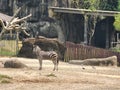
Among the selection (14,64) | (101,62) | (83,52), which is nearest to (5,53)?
(83,52)

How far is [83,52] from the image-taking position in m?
35.3

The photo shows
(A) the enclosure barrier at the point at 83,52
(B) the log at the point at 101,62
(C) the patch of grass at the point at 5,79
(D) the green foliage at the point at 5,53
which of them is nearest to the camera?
(C) the patch of grass at the point at 5,79

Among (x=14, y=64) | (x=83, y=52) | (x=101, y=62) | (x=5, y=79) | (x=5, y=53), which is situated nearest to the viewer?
(x=5, y=79)

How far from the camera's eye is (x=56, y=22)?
52.3 metres

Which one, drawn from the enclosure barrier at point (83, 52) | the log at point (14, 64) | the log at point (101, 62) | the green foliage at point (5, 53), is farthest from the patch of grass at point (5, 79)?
the green foliage at point (5, 53)

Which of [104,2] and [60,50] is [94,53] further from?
[104,2]

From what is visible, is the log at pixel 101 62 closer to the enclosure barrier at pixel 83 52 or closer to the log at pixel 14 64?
the enclosure barrier at pixel 83 52

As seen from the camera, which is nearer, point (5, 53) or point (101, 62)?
point (101, 62)

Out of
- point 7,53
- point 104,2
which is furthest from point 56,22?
point 7,53

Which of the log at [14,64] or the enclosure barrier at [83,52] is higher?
the log at [14,64]

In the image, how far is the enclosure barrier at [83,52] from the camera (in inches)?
1366

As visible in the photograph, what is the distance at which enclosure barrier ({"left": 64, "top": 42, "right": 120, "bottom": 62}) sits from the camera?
3469 cm

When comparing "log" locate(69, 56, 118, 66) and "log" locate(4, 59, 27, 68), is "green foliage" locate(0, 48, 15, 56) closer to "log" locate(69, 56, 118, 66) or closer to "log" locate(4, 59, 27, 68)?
"log" locate(69, 56, 118, 66)

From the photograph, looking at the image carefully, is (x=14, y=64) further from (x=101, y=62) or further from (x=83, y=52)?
(x=83, y=52)
